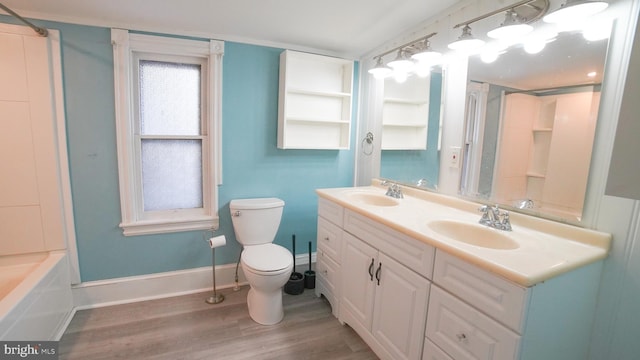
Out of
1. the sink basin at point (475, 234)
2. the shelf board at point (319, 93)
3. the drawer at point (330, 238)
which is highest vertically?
the shelf board at point (319, 93)

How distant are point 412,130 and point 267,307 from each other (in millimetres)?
1671

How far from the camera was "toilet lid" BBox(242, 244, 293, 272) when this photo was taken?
202cm

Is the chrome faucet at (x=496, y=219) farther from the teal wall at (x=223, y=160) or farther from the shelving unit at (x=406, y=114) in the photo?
the teal wall at (x=223, y=160)

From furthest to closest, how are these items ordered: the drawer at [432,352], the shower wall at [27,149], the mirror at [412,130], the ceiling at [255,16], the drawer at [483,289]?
the mirror at [412,130] → the shower wall at [27,149] → the ceiling at [255,16] → the drawer at [432,352] → the drawer at [483,289]

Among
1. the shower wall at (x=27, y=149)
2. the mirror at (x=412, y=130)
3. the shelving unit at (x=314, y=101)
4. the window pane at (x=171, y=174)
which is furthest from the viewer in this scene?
the shelving unit at (x=314, y=101)

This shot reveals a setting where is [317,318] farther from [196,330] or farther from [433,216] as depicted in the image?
[433,216]

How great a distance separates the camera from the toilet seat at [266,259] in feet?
6.55

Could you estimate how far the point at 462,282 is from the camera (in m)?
1.21

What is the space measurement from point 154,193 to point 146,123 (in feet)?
1.84

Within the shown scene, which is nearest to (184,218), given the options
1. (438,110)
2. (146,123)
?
(146,123)

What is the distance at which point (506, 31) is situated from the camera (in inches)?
56.9

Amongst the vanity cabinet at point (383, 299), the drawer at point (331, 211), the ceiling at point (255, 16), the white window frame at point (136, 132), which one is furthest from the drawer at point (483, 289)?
the white window frame at point (136, 132)

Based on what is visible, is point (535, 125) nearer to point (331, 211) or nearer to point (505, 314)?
point (505, 314)

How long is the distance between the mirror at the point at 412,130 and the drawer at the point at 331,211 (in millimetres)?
622
